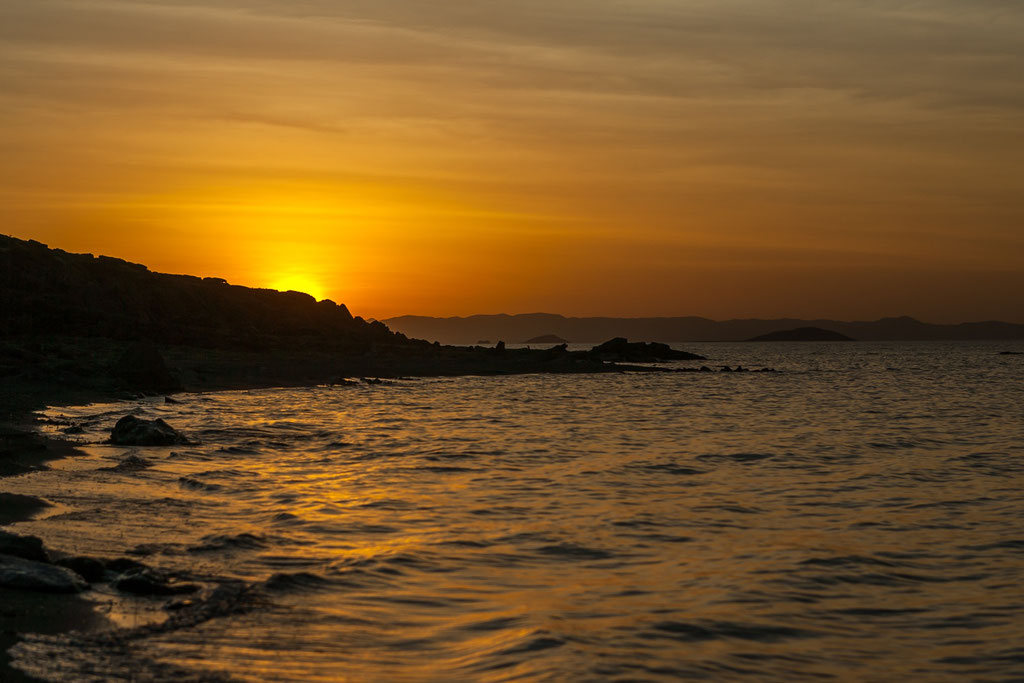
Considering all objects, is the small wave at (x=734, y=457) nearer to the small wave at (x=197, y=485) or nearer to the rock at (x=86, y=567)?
the small wave at (x=197, y=485)

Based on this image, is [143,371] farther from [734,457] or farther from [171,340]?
[171,340]

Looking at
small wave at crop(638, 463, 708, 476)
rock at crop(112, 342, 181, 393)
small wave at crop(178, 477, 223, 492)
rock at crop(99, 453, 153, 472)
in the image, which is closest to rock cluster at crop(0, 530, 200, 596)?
small wave at crop(178, 477, 223, 492)

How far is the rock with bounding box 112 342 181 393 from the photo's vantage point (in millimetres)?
37094

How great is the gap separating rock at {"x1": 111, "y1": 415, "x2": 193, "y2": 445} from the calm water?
0.69m

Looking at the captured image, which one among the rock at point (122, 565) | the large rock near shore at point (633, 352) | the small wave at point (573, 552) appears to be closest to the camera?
the rock at point (122, 565)

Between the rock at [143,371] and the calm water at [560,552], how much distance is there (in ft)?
38.2

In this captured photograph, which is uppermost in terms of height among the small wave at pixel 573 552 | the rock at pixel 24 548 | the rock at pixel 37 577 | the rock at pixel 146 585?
the rock at pixel 24 548

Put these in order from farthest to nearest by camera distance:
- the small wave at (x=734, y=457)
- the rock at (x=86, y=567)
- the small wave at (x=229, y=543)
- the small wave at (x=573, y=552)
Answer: the small wave at (x=734, y=457), the small wave at (x=573, y=552), the small wave at (x=229, y=543), the rock at (x=86, y=567)

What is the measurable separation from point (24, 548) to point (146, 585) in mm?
1459

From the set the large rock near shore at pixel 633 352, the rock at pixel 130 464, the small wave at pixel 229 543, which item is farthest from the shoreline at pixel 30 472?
the large rock near shore at pixel 633 352

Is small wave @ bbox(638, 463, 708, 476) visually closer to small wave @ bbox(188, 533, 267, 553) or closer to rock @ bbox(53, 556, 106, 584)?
small wave @ bbox(188, 533, 267, 553)

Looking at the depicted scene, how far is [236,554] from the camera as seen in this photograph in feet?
35.5

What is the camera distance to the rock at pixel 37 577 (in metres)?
8.38

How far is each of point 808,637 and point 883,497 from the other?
8.75 meters
